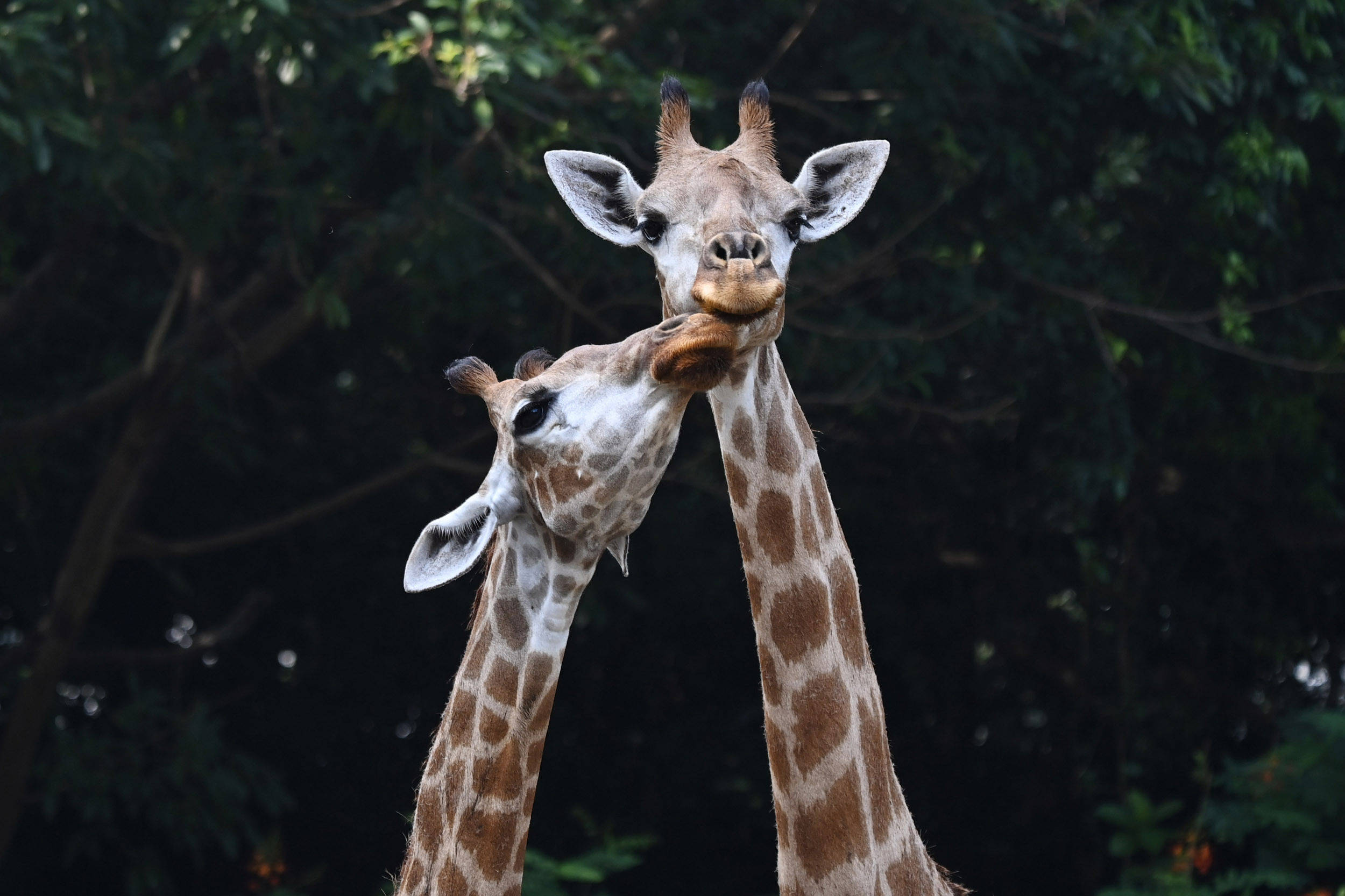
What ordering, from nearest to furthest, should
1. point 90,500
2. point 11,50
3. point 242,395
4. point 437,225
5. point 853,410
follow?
point 11,50 → point 437,225 → point 853,410 → point 90,500 → point 242,395

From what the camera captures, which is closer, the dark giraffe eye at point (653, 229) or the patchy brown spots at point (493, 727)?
the patchy brown spots at point (493, 727)

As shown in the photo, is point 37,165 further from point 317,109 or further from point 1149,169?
point 1149,169

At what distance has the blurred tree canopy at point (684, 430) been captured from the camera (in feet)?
20.5

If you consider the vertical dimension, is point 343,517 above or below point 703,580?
above

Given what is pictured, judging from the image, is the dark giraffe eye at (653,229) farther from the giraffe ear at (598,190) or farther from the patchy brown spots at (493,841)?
the patchy brown spots at (493,841)

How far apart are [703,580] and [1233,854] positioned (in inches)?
128

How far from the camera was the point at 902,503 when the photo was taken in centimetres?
851

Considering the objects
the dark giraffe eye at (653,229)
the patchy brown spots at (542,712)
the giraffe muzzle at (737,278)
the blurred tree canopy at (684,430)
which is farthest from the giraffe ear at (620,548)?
the blurred tree canopy at (684,430)

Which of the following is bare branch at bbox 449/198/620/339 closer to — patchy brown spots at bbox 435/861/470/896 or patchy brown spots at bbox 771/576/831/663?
patchy brown spots at bbox 771/576/831/663

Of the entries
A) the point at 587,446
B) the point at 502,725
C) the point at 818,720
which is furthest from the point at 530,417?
the point at 818,720

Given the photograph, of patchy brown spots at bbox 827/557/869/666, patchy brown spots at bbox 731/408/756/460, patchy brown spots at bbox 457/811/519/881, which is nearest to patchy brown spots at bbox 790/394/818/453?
patchy brown spots at bbox 731/408/756/460

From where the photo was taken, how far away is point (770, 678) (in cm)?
309

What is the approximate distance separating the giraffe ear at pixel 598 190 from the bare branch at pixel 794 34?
3186 mm

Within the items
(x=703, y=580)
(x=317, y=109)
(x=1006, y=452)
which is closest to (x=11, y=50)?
(x=317, y=109)
